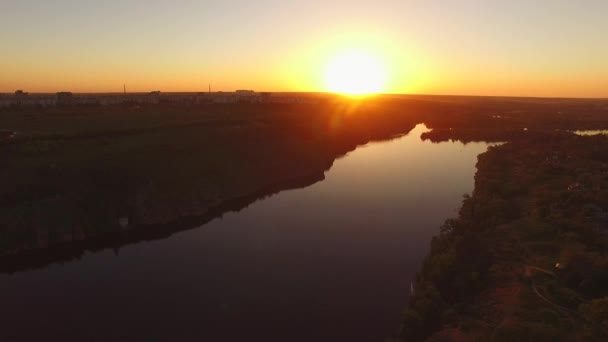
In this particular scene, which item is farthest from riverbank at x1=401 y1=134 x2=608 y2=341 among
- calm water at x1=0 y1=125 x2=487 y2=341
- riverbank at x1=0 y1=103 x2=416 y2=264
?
riverbank at x1=0 y1=103 x2=416 y2=264

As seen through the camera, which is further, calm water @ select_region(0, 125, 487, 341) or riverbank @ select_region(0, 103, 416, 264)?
riverbank @ select_region(0, 103, 416, 264)

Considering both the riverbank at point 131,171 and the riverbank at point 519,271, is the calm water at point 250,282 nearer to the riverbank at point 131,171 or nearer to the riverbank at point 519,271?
the riverbank at point 519,271

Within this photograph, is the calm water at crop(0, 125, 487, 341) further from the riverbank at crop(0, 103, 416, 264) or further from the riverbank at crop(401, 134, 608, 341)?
the riverbank at crop(0, 103, 416, 264)

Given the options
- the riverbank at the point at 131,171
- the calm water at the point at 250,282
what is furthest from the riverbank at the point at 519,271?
the riverbank at the point at 131,171

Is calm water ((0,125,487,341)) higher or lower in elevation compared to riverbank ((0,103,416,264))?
lower

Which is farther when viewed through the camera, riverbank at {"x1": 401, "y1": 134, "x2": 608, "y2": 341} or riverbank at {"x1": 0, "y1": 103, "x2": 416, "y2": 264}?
riverbank at {"x1": 0, "y1": 103, "x2": 416, "y2": 264}

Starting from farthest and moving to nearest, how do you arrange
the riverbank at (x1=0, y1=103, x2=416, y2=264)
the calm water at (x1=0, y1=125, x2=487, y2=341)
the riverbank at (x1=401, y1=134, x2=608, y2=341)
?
the riverbank at (x1=0, y1=103, x2=416, y2=264), the calm water at (x1=0, y1=125, x2=487, y2=341), the riverbank at (x1=401, y1=134, x2=608, y2=341)

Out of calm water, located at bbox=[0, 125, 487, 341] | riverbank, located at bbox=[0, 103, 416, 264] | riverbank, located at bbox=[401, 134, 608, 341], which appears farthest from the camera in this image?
riverbank, located at bbox=[0, 103, 416, 264]
